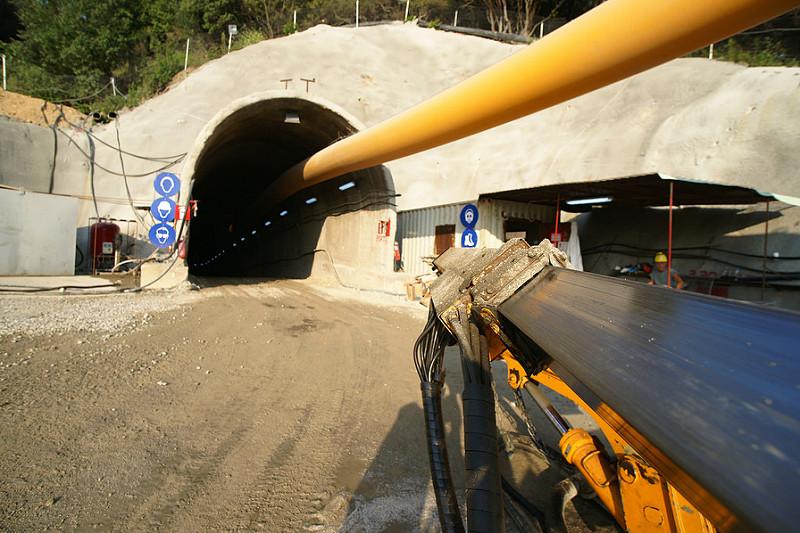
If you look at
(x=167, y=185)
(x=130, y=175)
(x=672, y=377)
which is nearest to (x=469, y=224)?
(x=167, y=185)

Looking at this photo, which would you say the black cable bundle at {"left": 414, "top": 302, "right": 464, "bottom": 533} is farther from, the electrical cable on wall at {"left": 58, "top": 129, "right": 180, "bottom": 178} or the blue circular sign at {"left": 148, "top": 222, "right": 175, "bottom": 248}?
the electrical cable on wall at {"left": 58, "top": 129, "right": 180, "bottom": 178}

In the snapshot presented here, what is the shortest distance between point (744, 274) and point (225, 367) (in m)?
12.7

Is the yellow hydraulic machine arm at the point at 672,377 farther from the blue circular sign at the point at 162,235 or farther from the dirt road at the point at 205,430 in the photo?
the blue circular sign at the point at 162,235

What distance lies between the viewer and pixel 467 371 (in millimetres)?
1945

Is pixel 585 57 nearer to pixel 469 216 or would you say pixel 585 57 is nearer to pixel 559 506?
pixel 559 506

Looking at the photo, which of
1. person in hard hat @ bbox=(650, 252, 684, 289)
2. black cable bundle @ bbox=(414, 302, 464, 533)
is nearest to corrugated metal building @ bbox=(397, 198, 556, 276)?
person in hard hat @ bbox=(650, 252, 684, 289)

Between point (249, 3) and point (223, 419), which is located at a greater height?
point (249, 3)

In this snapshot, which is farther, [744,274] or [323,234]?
[323,234]

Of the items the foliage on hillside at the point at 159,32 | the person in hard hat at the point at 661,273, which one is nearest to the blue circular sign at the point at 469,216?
the person in hard hat at the point at 661,273

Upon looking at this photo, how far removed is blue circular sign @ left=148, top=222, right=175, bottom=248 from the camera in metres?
9.50

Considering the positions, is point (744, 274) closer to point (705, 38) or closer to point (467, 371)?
point (705, 38)

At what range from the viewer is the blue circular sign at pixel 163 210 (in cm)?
971

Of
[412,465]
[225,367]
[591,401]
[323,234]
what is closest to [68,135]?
[323,234]

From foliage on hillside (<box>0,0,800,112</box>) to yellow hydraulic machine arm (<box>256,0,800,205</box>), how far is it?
19703 millimetres
